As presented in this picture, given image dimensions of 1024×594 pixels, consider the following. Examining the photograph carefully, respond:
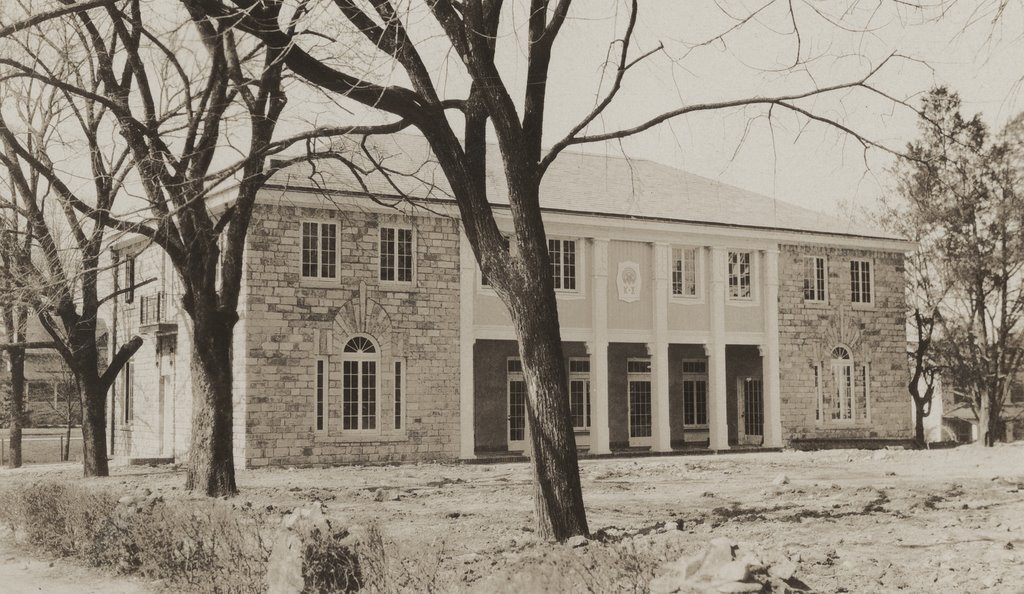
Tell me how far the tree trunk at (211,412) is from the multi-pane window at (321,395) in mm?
7517

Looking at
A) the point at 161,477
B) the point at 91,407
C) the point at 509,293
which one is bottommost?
the point at 161,477

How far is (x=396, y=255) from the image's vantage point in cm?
2367

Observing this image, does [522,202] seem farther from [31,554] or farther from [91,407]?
[91,407]

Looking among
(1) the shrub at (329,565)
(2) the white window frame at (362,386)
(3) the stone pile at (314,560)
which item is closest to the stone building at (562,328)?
(2) the white window frame at (362,386)

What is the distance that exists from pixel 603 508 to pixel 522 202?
5.02m

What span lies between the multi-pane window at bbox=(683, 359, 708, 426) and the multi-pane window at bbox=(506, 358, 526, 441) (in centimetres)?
542

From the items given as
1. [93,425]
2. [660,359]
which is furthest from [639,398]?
[93,425]

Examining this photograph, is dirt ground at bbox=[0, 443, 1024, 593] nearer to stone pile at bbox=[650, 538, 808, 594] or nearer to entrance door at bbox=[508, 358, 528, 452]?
stone pile at bbox=[650, 538, 808, 594]

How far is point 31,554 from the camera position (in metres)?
11.8

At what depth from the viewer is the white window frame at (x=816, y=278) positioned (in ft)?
95.1

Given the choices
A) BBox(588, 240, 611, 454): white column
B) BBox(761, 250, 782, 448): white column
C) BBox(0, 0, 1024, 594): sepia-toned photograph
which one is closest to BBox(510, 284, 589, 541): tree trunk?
BBox(0, 0, 1024, 594): sepia-toned photograph

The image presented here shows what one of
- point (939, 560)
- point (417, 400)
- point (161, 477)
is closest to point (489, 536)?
point (939, 560)

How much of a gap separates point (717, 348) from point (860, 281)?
5.29 m

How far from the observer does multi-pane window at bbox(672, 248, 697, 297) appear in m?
27.6
